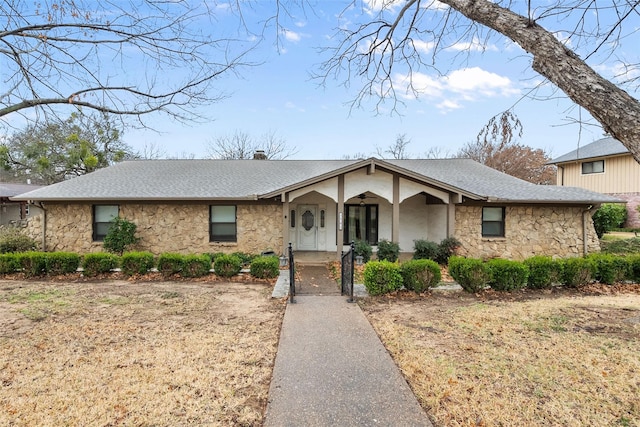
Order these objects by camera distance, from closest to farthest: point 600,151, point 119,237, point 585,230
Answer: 1. point 119,237
2. point 585,230
3. point 600,151

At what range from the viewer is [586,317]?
229 inches

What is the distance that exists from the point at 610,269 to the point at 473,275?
3.92 meters

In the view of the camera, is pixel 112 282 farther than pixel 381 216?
No

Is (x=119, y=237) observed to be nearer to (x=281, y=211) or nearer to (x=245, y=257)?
(x=245, y=257)

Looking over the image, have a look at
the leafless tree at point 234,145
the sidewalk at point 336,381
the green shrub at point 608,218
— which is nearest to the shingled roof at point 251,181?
the green shrub at point 608,218

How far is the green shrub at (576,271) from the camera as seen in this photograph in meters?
7.91

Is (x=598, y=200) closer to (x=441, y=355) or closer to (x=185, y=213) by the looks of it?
(x=441, y=355)

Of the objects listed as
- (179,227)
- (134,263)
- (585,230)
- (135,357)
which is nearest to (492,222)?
→ (585,230)

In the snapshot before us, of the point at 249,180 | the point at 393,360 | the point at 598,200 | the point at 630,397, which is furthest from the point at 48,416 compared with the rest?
the point at 598,200

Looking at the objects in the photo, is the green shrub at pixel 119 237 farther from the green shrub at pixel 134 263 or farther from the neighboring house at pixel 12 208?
the neighboring house at pixel 12 208

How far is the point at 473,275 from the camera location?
24.5ft

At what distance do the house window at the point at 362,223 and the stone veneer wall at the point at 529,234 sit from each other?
3219mm

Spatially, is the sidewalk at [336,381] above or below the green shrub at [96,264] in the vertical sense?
below

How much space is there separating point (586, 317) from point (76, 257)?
12398 millimetres
